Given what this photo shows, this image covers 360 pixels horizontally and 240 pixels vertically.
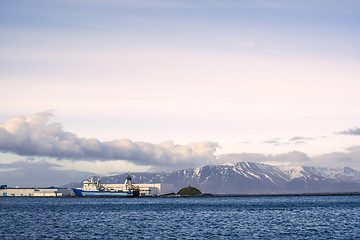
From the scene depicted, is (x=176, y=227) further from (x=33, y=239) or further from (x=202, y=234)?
(x=33, y=239)

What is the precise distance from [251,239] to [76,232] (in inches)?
1196

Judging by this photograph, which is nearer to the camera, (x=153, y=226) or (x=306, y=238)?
(x=306, y=238)

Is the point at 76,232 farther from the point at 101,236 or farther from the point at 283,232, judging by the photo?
the point at 283,232

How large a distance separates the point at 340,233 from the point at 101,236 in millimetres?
39905

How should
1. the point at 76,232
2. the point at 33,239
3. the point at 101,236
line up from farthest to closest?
the point at 76,232 → the point at 101,236 → the point at 33,239

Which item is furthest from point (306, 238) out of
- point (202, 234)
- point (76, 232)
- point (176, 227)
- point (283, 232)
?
point (76, 232)

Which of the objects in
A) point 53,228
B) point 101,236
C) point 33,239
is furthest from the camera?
point 53,228

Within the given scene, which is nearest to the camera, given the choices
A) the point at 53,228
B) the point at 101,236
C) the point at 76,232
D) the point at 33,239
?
the point at 33,239

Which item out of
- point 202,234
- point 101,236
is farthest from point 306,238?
point 101,236

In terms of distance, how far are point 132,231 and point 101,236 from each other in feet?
28.1

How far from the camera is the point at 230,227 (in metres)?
88.6

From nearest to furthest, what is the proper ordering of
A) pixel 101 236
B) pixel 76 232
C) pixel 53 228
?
pixel 101 236 < pixel 76 232 < pixel 53 228

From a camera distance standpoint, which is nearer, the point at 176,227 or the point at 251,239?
the point at 251,239

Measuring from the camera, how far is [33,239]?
230ft
